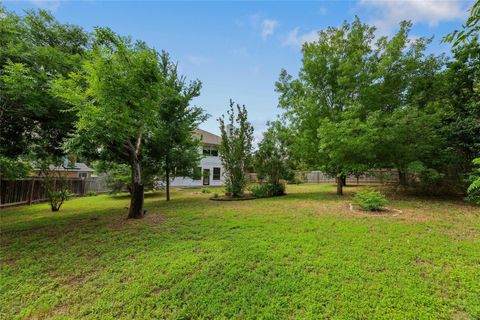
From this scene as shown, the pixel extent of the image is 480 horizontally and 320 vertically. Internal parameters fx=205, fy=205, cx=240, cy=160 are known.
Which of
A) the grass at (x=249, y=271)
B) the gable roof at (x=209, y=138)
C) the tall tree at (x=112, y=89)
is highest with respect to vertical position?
the gable roof at (x=209, y=138)

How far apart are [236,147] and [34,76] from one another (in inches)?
322

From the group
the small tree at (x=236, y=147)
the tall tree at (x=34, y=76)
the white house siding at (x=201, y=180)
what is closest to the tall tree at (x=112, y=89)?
the tall tree at (x=34, y=76)

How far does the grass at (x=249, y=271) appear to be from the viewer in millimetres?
2605

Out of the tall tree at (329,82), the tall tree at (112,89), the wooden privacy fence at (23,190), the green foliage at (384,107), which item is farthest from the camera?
the tall tree at (329,82)

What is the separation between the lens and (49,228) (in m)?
6.02

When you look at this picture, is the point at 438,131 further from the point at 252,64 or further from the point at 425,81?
the point at 252,64

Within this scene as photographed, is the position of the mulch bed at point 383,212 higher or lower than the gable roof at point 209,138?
lower

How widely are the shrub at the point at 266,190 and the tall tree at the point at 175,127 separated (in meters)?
3.77

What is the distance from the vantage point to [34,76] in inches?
207

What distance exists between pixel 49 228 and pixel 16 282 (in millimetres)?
3393

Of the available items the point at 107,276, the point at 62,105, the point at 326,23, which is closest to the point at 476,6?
the point at 107,276

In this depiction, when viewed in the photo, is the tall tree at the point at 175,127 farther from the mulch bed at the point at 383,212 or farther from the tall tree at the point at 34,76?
the mulch bed at the point at 383,212

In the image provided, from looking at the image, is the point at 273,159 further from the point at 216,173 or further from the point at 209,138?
the point at 209,138

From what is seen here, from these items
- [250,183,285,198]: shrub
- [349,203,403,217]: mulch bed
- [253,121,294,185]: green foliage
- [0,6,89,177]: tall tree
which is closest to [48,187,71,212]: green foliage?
[0,6,89,177]: tall tree
